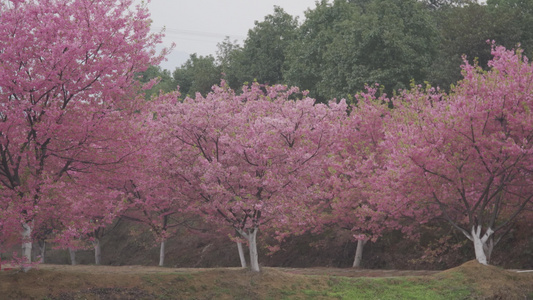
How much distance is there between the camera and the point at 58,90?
15930 millimetres

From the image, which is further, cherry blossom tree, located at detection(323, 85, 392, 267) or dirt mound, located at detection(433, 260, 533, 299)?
cherry blossom tree, located at detection(323, 85, 392, 267)

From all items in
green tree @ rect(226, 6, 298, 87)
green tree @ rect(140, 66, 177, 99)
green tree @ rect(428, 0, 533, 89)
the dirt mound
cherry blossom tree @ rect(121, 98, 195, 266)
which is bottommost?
the dirt mound

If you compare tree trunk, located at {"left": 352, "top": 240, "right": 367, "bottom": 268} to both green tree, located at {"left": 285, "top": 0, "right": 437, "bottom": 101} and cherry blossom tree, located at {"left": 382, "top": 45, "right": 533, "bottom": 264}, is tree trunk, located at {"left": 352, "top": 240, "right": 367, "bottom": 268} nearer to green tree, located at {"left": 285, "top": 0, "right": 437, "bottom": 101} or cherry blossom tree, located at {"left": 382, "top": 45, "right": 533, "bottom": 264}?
cherry blossom tree, located at {"left": 382, "top": 45, "right": 533, "bottom": 264}

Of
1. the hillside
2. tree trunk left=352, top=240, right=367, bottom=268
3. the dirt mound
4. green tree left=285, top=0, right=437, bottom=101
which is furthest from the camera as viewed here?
green tree left=285, top=0, right=437, bottom=101

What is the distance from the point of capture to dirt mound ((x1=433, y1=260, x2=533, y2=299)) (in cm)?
1866

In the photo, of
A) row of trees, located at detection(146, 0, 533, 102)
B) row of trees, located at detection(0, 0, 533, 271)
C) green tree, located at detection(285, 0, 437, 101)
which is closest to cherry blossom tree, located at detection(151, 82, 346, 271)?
row of trees, located at detection(0, 0, 533, 271)

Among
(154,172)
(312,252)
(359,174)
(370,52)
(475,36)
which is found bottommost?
(312,252)

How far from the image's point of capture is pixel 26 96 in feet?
50.9

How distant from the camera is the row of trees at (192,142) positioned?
1559cm

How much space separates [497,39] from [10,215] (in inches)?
1485

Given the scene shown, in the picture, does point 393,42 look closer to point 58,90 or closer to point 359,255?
point 359,255

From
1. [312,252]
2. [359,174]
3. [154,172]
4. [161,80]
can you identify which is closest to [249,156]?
[154,172]

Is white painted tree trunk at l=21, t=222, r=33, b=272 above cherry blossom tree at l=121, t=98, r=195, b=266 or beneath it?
beneath

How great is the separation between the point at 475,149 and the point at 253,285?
9813 mm
